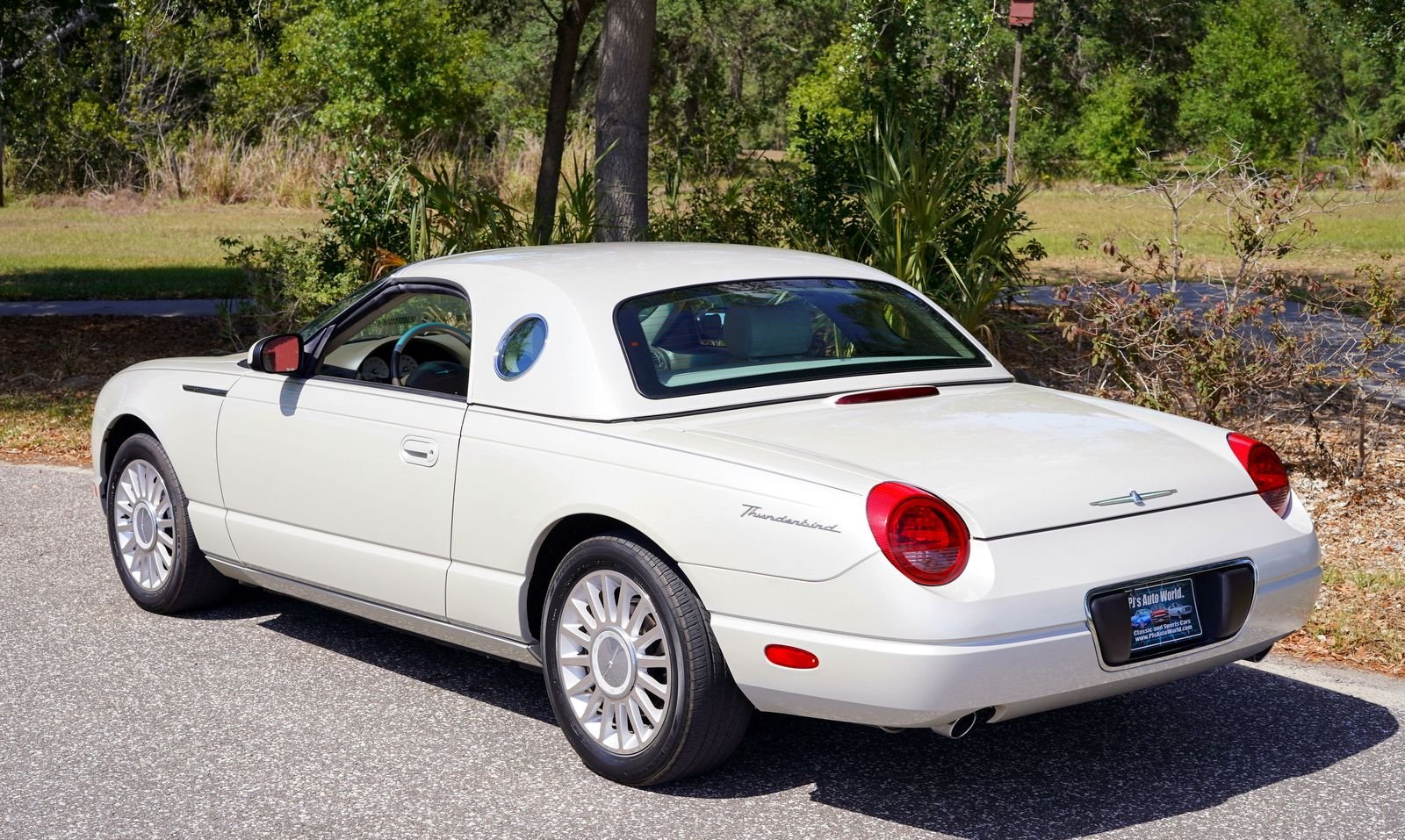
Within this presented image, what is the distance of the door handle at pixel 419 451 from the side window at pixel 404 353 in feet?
1.36

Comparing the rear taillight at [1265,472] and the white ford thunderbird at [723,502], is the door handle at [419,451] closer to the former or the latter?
the white ford thunderbird at [723,502]

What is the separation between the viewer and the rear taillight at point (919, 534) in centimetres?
397

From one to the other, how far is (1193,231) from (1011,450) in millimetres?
21485

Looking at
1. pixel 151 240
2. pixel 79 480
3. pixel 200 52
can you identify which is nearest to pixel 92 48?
pixel 200 52

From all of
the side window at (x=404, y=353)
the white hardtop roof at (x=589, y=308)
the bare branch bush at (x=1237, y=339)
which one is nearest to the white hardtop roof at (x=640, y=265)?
the white hardtop roof at (x=589, y=308)

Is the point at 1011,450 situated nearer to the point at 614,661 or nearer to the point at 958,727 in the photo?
the point at 958,727

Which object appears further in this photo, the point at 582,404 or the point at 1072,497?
the point at 582,404

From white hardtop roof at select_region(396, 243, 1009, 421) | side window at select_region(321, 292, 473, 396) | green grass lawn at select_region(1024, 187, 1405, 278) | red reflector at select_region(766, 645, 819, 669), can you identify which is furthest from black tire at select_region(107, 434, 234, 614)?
green grass lawn at select_region(1024, 187, 1405, 278)

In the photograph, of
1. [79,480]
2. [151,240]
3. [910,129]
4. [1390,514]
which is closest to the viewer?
[1390,514]

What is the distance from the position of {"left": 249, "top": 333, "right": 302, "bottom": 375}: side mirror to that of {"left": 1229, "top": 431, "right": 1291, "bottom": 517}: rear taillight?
3.27 m

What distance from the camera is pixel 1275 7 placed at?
153 ft

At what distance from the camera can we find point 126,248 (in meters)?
23.0

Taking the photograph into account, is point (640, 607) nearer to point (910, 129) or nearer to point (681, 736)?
point (681, 736)

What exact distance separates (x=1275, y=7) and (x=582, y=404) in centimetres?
4679
